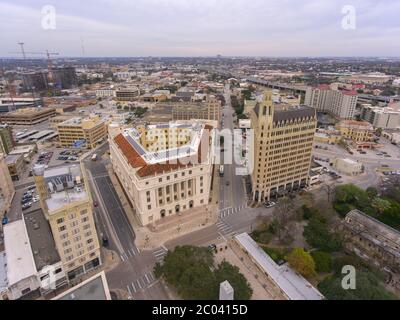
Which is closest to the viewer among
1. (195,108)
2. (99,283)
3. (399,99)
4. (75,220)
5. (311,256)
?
(99,283)

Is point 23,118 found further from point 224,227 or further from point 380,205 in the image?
point 380,205

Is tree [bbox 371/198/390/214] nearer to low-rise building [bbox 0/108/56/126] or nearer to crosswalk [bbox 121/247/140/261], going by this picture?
crosswalk [bbox 121/247/140/261]

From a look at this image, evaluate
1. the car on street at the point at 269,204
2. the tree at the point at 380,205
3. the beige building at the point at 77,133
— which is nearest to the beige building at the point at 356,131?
the tree at the point at 380,205

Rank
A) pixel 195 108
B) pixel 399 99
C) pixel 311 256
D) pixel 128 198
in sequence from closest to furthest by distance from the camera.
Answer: pixel 311 256 → pixel 128 198 → pixel 195 108 → pixel 399 99

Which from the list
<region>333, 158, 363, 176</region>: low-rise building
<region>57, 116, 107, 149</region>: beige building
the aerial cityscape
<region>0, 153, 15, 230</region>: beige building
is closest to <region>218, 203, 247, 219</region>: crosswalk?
the aerial cityscape

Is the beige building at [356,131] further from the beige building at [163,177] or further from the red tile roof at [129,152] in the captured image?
the red tile roof at [129,152]

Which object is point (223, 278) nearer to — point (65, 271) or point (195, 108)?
point (65, 271)

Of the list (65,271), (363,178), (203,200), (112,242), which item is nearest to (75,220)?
(65,271)
